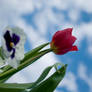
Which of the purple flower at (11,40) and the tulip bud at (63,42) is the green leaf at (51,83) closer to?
the tulip bud at (63,42)

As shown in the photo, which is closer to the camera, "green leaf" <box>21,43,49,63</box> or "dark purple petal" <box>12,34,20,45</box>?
"dark purple petal" <box>12,34,20,45</box>

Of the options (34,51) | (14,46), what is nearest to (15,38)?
(14,46)

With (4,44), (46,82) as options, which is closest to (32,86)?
(46,82)

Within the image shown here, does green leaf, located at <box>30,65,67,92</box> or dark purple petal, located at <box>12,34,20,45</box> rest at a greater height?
dark purple petal, located at <box>12,34,20,45</box>

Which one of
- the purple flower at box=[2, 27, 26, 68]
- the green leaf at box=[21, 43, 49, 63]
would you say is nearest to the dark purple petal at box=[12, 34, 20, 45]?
the purple flower at box=[2, 27, 26, 68]

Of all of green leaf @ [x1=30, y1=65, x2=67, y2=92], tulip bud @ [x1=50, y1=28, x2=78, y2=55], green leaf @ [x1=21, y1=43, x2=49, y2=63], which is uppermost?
tulip bud @ [x1=50, y1=28, x2=78, y2=55]

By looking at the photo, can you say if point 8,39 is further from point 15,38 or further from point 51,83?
point 51,83

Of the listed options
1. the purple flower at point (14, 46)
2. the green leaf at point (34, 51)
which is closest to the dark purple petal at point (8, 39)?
the purple flower at point (14, 46)

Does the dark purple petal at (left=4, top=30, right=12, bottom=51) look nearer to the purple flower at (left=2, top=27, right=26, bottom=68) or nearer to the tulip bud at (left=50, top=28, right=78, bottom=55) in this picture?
the purple flower at (left=2, top=27, right=26, bottom=68)

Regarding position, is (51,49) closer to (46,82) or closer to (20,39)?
(46,82)
